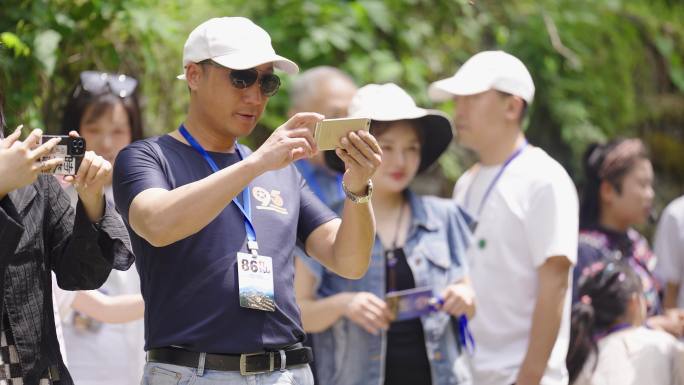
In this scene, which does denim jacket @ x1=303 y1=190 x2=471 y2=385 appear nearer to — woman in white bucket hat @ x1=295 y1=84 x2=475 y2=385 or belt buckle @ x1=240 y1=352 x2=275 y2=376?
woman in white bucket hat @ x1=295 y1=84 x2=475 y2=385

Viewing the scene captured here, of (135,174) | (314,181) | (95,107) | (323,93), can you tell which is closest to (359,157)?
(135,174)

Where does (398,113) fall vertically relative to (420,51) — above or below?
below

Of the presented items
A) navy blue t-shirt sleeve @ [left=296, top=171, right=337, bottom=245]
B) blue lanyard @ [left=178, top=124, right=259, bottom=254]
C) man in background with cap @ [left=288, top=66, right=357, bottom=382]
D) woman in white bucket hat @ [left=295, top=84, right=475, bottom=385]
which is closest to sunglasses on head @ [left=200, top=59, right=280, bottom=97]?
blue lanyard @ [left=178, top=124, right=259, bottom=254]

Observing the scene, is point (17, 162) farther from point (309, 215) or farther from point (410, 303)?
point (410, 303)

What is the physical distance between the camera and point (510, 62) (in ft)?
16.5

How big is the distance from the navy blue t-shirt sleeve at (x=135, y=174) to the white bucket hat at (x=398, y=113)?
4.46ft

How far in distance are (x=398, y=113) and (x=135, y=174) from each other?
1.69 m

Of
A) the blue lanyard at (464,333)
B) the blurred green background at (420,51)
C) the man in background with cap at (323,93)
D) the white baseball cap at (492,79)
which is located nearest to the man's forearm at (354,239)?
the blue lanyard at (464,333)

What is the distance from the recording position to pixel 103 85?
4953 millimetres

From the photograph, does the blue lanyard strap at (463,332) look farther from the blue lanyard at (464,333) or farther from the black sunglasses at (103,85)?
the black sunglasses at (103,85)

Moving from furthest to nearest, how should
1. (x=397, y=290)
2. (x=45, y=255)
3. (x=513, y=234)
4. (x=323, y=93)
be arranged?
(x=323, y=93) < (x=513, y=234) < (x=397, y=290) < (x=45, y=255)

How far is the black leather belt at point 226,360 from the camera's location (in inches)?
126

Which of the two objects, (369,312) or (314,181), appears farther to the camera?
(314,181)

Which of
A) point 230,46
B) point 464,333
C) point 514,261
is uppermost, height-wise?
point 230,46
